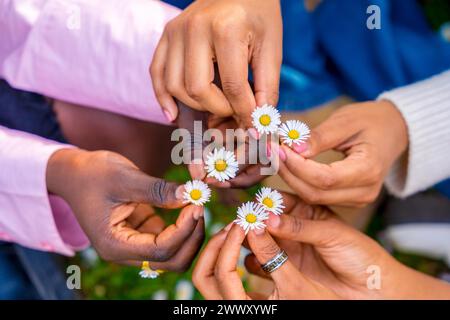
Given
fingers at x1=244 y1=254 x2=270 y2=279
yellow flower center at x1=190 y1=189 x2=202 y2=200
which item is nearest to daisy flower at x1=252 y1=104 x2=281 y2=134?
yellow flower center at x1=190 y1=189 x2=202 y2=200

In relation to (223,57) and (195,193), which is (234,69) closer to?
(223,57)

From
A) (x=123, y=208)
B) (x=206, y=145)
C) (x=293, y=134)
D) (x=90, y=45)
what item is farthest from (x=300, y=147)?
(x=90, y=45)

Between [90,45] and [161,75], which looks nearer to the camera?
[161,75]

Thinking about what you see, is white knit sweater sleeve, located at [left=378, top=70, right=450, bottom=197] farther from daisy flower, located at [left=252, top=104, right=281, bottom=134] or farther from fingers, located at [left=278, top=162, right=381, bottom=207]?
daisy flower, located at [left=252, top=104, right=281, bottom=134]

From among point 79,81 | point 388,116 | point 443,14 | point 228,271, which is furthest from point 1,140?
point 443,14

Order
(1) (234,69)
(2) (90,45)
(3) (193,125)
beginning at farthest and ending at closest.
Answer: (2) (90,45), (3) (193,125), (1) (234,69)

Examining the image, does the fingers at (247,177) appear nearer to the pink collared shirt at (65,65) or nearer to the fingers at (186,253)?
the fingers at (186,253)
